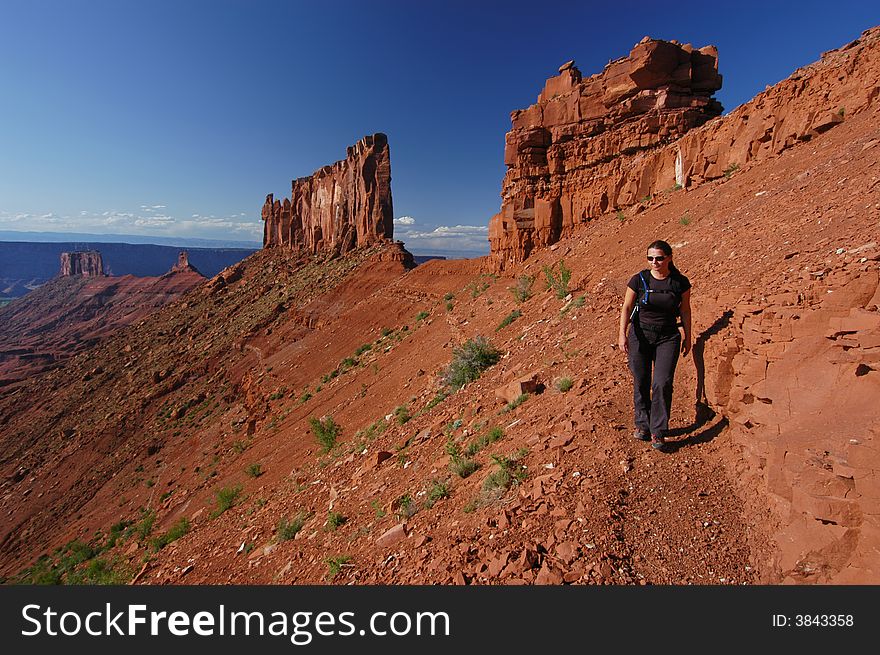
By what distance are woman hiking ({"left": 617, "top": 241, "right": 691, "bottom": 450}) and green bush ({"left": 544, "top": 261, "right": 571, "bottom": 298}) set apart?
745cm

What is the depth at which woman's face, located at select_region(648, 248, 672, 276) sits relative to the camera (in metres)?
3.84

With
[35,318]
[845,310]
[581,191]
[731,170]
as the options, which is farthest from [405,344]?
[35,318]

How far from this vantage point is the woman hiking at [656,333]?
12.6 feet

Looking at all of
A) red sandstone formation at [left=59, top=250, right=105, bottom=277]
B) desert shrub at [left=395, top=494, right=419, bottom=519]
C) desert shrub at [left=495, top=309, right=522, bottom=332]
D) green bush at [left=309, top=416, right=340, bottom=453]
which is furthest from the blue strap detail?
red sandstone formation at [left=59, top=250, right=105, bottom=277]

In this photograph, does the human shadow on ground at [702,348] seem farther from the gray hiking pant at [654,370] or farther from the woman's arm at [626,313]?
the woman's arm at [626,313]

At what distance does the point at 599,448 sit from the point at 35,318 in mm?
131999

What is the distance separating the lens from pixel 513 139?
734 inches

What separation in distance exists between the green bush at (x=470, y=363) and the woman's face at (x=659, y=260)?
5518 mm

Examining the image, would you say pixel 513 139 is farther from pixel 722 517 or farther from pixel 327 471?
pixel 722 517

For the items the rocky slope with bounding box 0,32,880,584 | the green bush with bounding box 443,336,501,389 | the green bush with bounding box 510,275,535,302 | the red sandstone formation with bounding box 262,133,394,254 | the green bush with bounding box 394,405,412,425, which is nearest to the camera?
the rocky slope with bounding box 0,32,880,584

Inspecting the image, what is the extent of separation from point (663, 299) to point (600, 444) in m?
1.47

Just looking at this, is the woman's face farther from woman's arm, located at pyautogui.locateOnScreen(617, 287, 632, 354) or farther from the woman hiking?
woman's arm, located at pyautogui.locateOnScreen(617, 287, 632, 354)

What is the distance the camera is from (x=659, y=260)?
12.7ft

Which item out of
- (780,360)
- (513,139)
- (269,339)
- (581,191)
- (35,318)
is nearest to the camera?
(780,360)
